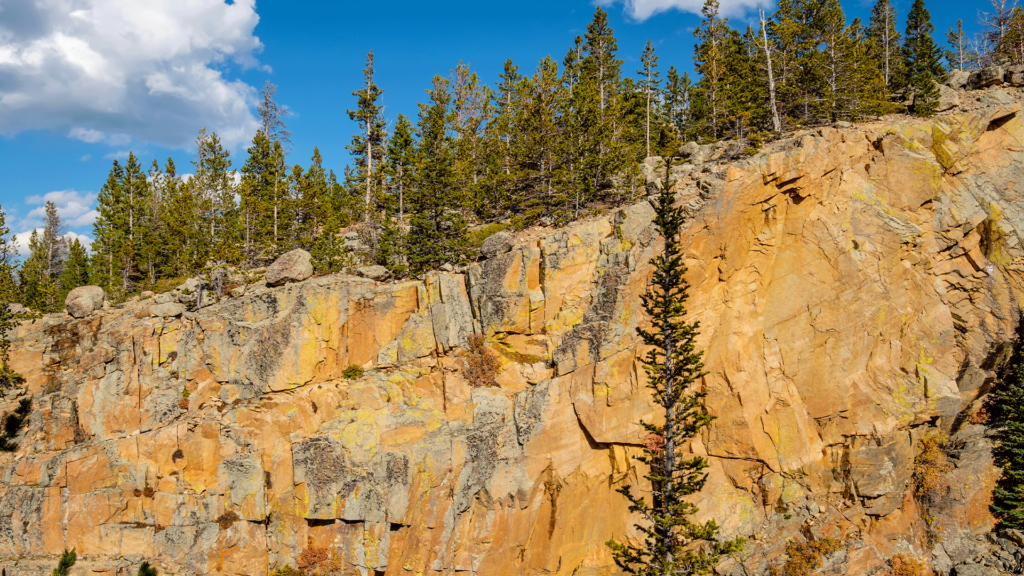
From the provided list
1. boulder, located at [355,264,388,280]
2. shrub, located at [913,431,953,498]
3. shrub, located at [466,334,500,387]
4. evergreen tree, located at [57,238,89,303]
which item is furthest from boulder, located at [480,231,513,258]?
evergreen tree, located at [57,238,89,303]

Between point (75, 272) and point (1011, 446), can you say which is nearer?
point (1011, 446)

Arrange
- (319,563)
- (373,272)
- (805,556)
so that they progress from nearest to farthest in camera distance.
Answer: (805,556), (319,563), (373,272)

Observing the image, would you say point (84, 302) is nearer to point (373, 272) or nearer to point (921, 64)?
point (373, 272)

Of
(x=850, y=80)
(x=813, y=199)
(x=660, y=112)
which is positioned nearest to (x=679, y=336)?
(x=813, y=199)

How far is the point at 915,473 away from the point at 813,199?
14.1 m

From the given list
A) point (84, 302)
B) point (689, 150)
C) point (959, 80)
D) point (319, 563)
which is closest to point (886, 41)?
point (959, 80)

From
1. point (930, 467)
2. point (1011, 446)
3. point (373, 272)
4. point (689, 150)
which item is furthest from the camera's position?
point (689, 150)

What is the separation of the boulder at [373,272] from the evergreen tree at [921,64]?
33769 mm

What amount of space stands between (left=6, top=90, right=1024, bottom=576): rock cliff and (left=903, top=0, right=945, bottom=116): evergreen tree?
3.82 m

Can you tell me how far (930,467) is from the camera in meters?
22.9

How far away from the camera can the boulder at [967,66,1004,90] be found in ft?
104

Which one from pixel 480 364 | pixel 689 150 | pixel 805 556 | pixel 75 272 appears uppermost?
Answer: pixel 689 150

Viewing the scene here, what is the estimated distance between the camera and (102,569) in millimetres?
22812

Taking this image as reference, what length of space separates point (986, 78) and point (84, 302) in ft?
197
